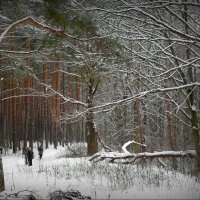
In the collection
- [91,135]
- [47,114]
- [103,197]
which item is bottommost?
[103,197]

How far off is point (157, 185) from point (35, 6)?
532 cm

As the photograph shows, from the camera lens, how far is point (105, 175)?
8273 mm

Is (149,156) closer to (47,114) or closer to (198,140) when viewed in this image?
(198,140)

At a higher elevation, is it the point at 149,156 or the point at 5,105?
the point at 5,105

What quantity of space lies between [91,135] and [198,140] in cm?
864

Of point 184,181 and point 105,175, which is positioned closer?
point 184,181

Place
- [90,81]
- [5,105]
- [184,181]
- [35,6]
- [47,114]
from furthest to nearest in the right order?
1. [47,114]
2. [5,105]
3. [90,81]
4. [184,181]
5. [35,6]

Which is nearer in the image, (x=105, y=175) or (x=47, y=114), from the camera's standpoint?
(x=105, y=175)

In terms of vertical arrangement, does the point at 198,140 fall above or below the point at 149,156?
above

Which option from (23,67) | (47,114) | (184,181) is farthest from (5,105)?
(184,181)

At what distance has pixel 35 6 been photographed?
22.4 feet

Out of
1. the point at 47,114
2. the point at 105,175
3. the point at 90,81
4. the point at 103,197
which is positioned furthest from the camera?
the point at 47,114

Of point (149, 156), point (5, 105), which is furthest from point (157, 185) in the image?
point (5, 105)

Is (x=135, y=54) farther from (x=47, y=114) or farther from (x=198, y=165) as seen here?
(x=47, y=114)
